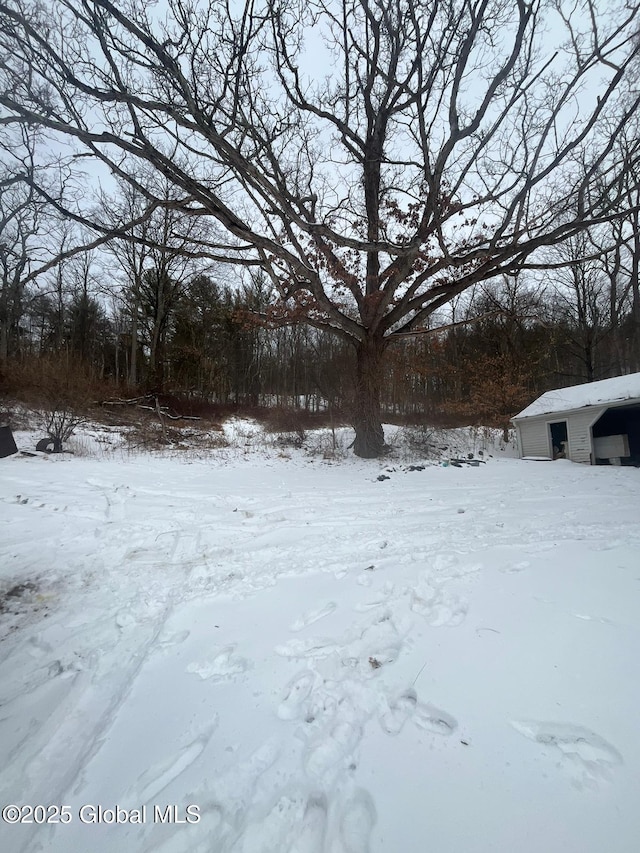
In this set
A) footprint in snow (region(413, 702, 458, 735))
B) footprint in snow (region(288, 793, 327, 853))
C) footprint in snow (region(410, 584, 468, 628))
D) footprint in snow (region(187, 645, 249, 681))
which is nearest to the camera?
footprint in snow (region(288, 793, 327, 853))

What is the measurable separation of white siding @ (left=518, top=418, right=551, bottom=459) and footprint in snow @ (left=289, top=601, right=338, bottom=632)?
1263 cm

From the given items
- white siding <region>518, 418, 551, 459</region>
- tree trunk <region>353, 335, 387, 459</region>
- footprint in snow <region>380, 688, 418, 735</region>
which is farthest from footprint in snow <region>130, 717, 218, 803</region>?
white siding <region>518, 418, 551, 459</region>

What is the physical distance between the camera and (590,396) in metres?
11.1

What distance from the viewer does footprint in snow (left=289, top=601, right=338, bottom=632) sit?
7.21 feet

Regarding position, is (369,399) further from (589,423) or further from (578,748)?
(578,748)

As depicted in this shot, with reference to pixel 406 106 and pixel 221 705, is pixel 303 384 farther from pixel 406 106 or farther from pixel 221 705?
pixel 221 705

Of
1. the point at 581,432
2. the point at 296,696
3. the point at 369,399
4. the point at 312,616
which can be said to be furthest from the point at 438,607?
the point at 581,432

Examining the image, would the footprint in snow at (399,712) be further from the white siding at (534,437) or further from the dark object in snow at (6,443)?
the white siding at (534,437)

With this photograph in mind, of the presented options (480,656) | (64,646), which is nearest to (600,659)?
(480,656)

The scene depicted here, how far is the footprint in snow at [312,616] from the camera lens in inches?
86.5

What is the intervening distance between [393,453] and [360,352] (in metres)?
3.55

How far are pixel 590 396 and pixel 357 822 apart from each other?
44.3 feet

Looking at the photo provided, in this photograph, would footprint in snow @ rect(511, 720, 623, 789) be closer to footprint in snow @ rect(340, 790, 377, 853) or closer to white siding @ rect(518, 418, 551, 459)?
footprint in snow @ rect(340, 790, 377, 853)

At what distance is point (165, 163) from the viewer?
7.09 m
